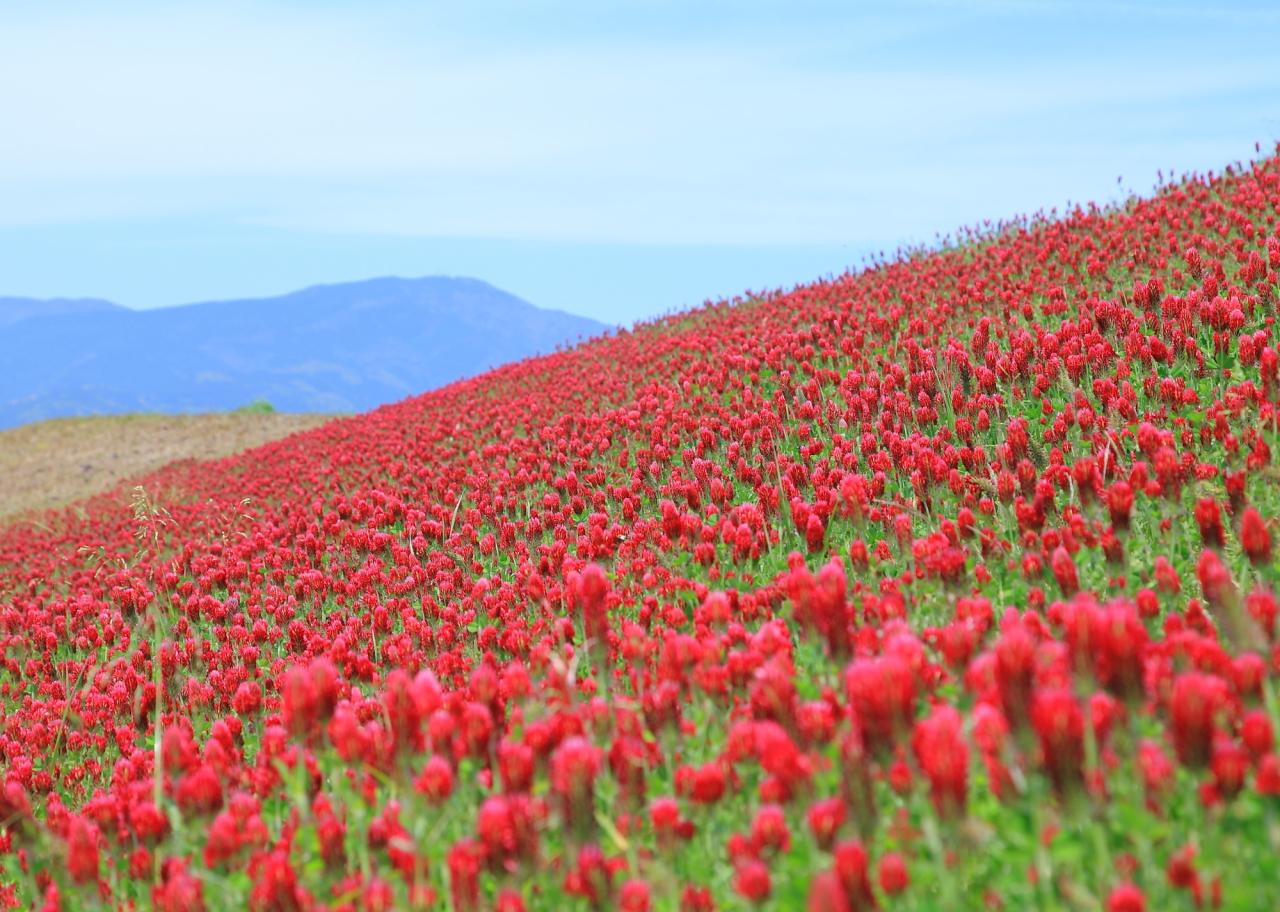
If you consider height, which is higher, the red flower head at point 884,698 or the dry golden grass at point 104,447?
the dry golden grass at point 104,447

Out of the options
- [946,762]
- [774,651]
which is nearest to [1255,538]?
[774,651]

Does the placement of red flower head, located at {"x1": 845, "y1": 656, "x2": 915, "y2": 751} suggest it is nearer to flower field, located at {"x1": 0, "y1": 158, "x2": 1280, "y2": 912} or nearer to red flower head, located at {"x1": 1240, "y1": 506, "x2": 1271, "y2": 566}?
flower field, located at {"x1": 0, "y1": 158, "x2": 1280, "y2": 912}

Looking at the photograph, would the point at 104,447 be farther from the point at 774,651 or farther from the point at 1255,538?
the point at 1255,538

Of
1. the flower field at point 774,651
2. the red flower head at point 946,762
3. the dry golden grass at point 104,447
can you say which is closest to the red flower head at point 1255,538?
the flower field at point 774,651

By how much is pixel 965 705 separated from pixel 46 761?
781cm

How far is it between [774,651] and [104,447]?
48.2 metres

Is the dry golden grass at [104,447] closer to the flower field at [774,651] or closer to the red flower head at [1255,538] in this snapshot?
the flower field at [774,651]

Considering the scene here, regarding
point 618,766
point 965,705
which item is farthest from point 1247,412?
point 618,766

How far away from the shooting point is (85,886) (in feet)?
14.9

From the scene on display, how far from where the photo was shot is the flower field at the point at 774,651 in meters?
3.38

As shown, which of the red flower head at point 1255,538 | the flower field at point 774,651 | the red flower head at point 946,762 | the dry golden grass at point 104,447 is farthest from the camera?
the dry golden grass at point 104,447

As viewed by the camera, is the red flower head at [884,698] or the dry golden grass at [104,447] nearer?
the red flower head at [884,698]

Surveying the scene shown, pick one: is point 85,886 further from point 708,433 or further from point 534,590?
point 708,433

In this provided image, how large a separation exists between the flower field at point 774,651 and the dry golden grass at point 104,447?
84.7 ft
